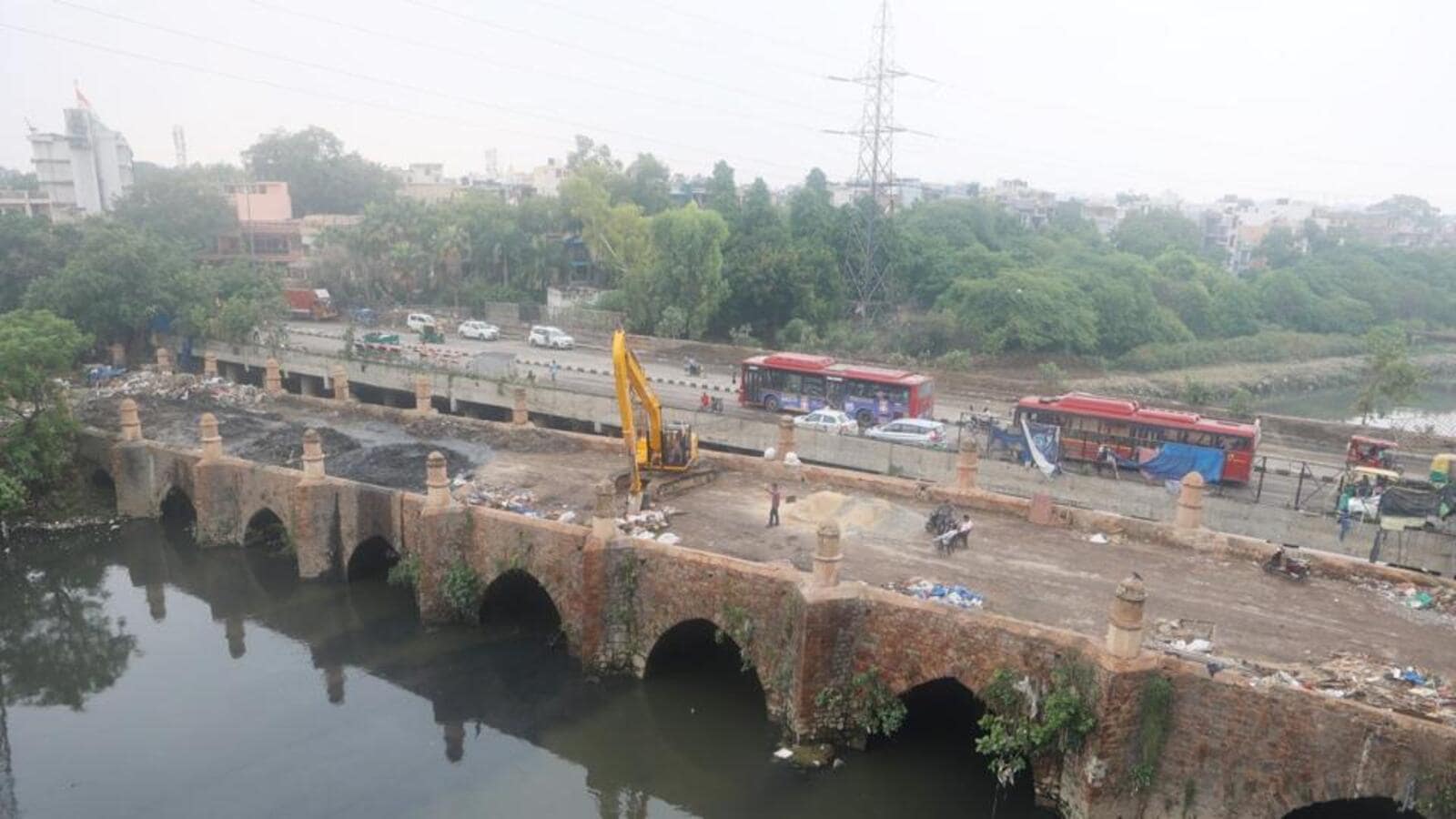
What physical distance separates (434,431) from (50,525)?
12.6 metres

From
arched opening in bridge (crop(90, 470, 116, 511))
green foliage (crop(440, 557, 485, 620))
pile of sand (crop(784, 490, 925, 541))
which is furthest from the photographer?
arched opening in bridge (crop(90, 470, 116, 511))

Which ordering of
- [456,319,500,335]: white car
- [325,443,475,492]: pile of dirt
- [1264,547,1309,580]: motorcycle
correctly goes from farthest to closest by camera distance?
[456,319,500,335]: white car < [325,443,475,492]: pile of dirt < [1264,547,1309,580]: motorcycle

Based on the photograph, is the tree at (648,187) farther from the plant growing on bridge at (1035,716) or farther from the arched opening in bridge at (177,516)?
the plant growing on bridge at (1035,716)

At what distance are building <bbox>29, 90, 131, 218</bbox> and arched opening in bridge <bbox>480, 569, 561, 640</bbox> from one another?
7700 cm

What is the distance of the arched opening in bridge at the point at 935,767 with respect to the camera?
18.0 meters

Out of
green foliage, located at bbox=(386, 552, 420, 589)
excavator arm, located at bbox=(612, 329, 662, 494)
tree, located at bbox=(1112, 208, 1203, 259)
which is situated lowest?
green foliage, located at bbox=(386, 552, 420, 589)

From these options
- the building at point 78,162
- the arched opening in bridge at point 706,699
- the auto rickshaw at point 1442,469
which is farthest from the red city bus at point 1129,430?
the building at point 78,162

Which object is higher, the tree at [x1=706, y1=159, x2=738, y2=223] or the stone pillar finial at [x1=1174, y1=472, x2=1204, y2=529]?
the tree at [x1=706, y1=159, x2=738, y2=223]

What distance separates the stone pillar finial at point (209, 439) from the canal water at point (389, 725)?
4455 mm

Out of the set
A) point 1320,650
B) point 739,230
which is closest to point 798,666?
point 1320,650

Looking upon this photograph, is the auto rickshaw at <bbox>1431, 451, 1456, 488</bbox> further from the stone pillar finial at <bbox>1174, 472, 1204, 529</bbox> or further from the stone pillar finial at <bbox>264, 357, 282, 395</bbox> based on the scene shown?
the stone pillar finial at <bbox>264, 357, 282, 395</bbox>

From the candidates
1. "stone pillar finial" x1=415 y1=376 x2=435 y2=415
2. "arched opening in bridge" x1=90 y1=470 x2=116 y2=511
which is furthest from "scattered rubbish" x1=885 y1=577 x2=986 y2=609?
"arched opening in bridge" x1=90 y1=470 x2=116 y2=511

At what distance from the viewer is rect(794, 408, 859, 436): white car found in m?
34.3

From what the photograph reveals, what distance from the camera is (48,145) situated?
278 ft
